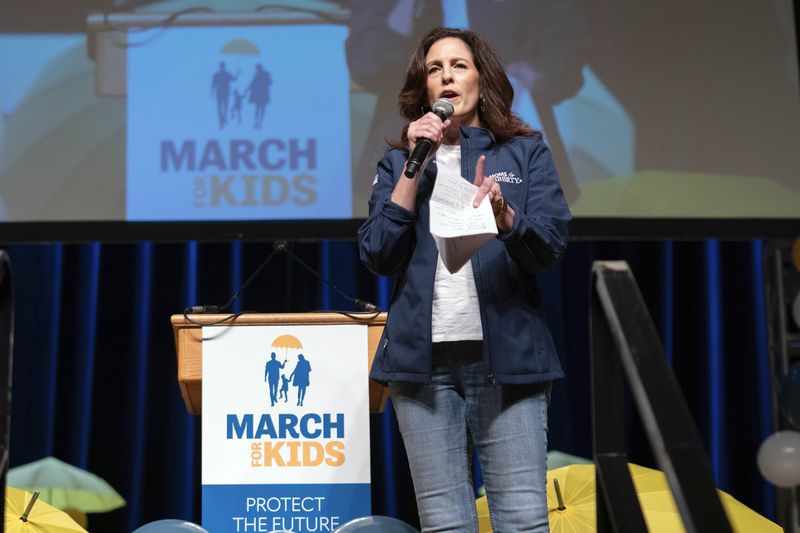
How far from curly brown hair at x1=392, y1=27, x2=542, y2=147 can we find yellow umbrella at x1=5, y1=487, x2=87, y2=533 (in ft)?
4.53

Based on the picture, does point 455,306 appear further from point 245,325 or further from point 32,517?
point 32,517

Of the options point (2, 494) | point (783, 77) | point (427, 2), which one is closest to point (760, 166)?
point (783, 77)

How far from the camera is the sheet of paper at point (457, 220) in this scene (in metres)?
1.78

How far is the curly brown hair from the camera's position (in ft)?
6.98

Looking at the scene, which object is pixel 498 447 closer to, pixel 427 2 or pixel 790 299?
pixel 790 299

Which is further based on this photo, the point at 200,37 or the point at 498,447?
the point at 200,37

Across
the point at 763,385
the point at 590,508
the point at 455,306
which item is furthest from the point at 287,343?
the point at 763,385

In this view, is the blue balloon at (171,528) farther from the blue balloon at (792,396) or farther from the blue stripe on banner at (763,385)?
the blue stripe on banner at (763,385)

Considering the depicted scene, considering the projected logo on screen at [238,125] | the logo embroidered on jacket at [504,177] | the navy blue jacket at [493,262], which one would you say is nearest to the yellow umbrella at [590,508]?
the navy blue jacket at [493,262]

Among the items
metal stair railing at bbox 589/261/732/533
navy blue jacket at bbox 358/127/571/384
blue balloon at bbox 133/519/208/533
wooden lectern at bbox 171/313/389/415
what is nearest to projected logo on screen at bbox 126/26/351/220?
wooden lectern at bbox 171/313/389/415

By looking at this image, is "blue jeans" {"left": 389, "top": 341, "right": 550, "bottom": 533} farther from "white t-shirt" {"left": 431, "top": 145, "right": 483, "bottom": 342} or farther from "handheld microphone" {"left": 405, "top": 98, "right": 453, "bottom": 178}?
"handheld microphone" {"left": 405, "top": 98, "right": 453, "bottom": 178}

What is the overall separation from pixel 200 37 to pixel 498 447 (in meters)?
2.55

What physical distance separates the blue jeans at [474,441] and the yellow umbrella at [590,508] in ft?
2.29

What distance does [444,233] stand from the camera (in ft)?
5.84
